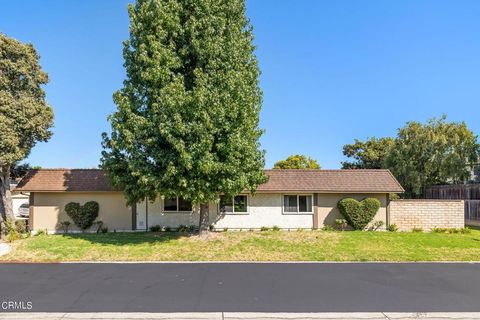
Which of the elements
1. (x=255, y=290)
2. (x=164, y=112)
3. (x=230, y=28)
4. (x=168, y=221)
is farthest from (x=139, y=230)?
(x=255, y=290)

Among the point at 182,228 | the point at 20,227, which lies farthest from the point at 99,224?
the point at 182,228

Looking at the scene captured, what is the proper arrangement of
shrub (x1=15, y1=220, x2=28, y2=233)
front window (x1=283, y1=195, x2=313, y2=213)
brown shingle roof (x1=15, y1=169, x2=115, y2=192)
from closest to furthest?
1. shrub (x1=15, y1=220, x2=28, y2=233)
2. brown shingle roof (x1=15, y1=169, x2=115, y2=192)
3. front window (x1=283, y1=195, x2=313, y2=213)

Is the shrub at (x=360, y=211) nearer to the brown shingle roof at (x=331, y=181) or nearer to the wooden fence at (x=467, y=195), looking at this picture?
the brown shingle roof at (x=331, y=181)

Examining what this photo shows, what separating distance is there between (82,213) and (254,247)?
31.6ft

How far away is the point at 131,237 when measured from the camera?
18.3 meters

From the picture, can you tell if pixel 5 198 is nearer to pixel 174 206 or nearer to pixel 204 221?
pixel 174 206

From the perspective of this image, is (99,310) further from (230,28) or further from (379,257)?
(230,28)

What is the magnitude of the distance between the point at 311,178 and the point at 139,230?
973cm

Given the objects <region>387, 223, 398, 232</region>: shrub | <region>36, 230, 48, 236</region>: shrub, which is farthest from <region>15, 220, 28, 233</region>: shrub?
<region>387, 223, 398, 232</region>: shrub

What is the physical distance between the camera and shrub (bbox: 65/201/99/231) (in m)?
20.5

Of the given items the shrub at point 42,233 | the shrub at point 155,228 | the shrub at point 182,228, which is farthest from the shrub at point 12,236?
the shrub at point 182,228

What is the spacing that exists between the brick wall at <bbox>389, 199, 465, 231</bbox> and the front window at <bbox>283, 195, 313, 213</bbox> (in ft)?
14.5

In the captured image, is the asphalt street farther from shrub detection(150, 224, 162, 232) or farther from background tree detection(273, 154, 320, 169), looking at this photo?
background tree detection(273, 154, 320, 169)

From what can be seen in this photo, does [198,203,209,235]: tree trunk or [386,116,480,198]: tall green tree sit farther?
[386,116,480,198]: tall green tree
